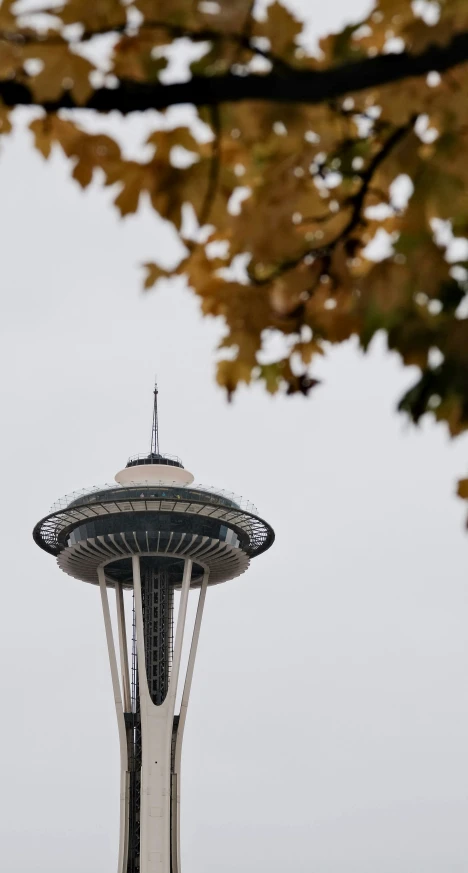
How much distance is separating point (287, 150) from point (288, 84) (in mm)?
1123

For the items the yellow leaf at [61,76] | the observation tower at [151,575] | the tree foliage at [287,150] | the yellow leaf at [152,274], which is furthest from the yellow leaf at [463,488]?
the observation tower at [151,575]

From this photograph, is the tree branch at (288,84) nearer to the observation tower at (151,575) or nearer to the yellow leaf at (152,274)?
the yellow leaf at (152,274)

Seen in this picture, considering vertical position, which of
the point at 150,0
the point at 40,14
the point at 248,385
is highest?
the point at 150,0

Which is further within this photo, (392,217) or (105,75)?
(392,217)

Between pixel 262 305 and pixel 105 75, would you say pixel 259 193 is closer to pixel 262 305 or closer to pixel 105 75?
pixel 262 305

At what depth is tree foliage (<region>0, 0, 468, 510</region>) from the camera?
10.3 ft

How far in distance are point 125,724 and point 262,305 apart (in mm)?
54342

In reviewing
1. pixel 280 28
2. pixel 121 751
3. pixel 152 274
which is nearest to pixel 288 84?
pixel 280 28

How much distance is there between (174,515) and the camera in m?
57.2

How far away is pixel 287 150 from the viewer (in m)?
4.11

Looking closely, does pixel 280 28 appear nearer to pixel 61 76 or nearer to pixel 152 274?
pixel 61 76

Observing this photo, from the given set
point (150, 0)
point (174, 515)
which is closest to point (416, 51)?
point (150, 0)

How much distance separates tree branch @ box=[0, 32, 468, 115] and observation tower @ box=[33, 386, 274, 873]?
53.5m

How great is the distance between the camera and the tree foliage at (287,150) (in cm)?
313
